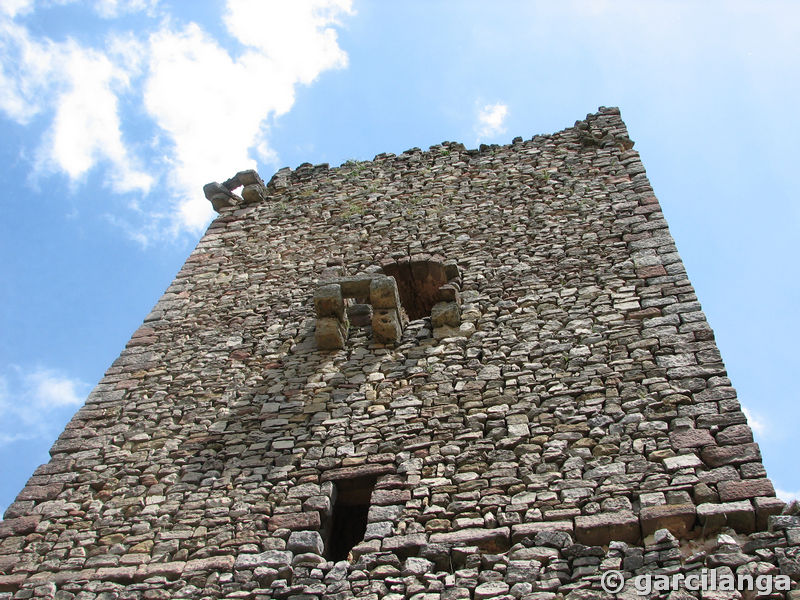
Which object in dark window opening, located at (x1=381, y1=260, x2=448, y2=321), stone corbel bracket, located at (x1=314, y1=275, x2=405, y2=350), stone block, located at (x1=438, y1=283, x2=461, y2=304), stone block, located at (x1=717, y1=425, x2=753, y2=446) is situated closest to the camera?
stone block, located at (x1=717, y1=425, x2=753, y2=446)

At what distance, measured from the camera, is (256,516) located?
580 cm

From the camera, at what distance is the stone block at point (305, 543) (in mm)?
5484

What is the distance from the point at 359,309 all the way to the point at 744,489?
3917 mm

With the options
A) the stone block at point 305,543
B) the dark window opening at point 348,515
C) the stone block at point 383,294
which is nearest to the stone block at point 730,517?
the dark window opening at point 348,515

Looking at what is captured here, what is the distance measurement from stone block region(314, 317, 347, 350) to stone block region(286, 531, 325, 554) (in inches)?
88.1

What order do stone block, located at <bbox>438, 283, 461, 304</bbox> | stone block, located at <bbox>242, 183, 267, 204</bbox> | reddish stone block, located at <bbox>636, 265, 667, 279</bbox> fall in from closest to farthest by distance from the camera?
reddish stone block, located at <bbox>636, 265, 667, 279</bbox> < stone block, located at <bbox>438, 283, 461, 304</bbox> < stone block, located at <bbox>242, 183, 267, 204</bbox>

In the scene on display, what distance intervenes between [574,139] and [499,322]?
4199 millimetres

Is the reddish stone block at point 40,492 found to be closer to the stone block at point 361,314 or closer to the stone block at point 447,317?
the stone block at point 361,314

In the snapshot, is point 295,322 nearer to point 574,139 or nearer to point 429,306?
point 429,306

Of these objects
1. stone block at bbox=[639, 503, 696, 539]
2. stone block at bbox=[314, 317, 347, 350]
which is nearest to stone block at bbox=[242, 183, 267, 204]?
stone block at bbox=[314, 317, 347, 350]

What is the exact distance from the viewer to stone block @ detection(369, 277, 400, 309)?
294 inches

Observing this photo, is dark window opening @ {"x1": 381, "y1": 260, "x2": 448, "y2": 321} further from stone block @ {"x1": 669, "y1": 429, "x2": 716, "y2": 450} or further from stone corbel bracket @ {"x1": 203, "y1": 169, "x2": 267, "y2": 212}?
stone block @ {"x1": 669, "y1": 429, "x2": 716, "y2": 450}

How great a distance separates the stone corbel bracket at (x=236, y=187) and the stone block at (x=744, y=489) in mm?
7469

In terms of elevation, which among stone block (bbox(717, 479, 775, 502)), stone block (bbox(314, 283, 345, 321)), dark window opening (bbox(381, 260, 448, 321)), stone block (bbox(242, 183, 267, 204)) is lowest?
stone block (bbox(717, 479, 775, 502))
